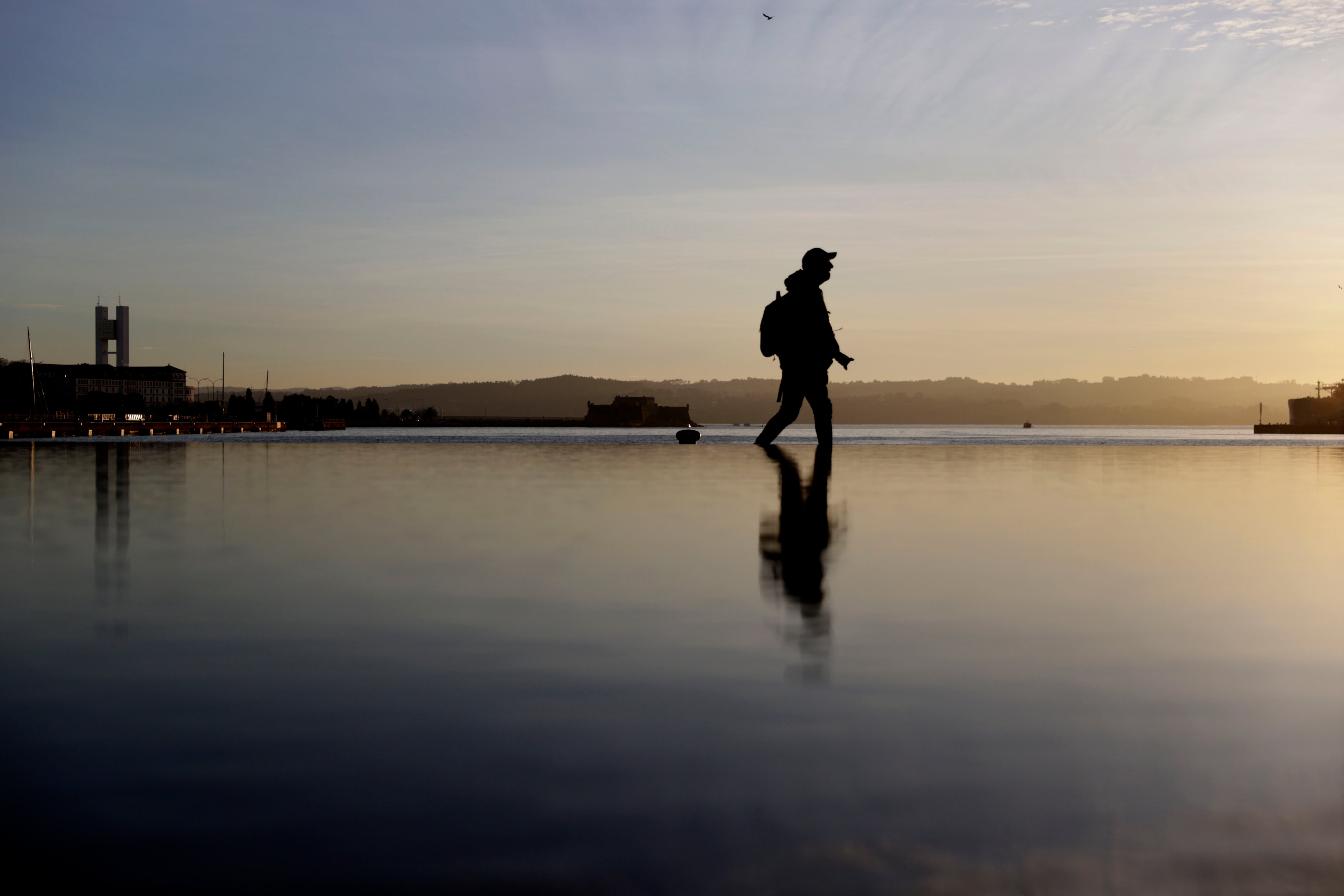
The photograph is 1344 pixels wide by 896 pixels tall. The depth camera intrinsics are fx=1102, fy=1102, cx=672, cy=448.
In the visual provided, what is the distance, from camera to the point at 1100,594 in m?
8.45

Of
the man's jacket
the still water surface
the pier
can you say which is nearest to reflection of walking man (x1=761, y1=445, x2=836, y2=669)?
the still water surface

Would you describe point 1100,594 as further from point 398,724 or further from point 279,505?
point 279,505

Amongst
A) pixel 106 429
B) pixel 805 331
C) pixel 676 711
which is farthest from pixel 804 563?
pixel 106 429

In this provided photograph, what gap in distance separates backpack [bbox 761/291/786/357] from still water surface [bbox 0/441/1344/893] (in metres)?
21.9

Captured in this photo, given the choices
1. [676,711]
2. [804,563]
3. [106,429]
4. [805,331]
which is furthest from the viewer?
[106,429]

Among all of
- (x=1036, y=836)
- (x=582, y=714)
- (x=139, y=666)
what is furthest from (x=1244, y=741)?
(x=139, y=666)

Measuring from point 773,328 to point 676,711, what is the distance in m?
29.9

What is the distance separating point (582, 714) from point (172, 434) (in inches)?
4071

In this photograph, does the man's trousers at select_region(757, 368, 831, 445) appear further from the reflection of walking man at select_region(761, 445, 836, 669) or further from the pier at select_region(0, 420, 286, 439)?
the pier at select_region(0, 420, 286, 439)

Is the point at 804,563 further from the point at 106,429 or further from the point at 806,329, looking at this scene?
the point at 106,429

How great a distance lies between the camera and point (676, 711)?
16.3ft

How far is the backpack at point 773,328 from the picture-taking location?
3403 centimetres

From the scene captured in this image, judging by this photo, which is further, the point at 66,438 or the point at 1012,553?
the point at 66,438

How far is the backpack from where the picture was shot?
3403 centimetres
